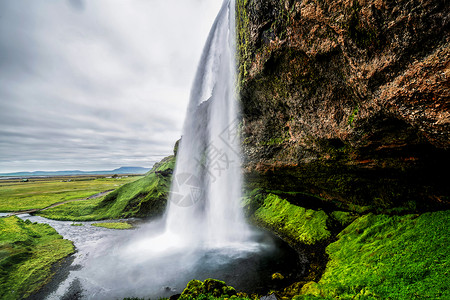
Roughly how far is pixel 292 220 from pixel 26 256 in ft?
73.1

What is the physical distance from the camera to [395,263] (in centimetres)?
705

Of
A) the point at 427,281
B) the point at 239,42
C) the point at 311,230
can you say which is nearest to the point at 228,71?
the point at 239,42

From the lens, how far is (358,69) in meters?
7.74

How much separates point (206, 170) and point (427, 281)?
2358 cm

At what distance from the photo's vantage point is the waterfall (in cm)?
1858

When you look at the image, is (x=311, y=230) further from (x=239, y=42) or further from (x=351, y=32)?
(x=239, y=42)

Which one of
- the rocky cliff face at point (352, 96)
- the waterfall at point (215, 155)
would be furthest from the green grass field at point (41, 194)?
the rocky cliff face at point (352, 96)

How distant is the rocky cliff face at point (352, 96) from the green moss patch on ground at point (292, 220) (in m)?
2.37

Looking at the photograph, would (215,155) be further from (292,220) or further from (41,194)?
(41,194)

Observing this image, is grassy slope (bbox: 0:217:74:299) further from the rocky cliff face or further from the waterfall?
the rocky cliff face

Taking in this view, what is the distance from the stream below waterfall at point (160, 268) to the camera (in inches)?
377

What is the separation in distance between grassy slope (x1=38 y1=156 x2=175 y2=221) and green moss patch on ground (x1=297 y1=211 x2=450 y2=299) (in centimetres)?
2531

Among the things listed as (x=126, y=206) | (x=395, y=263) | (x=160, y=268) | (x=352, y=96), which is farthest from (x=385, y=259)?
(x=126, y=206)

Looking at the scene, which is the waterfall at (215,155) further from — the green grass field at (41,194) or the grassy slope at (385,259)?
the green grass field at (41,194)
